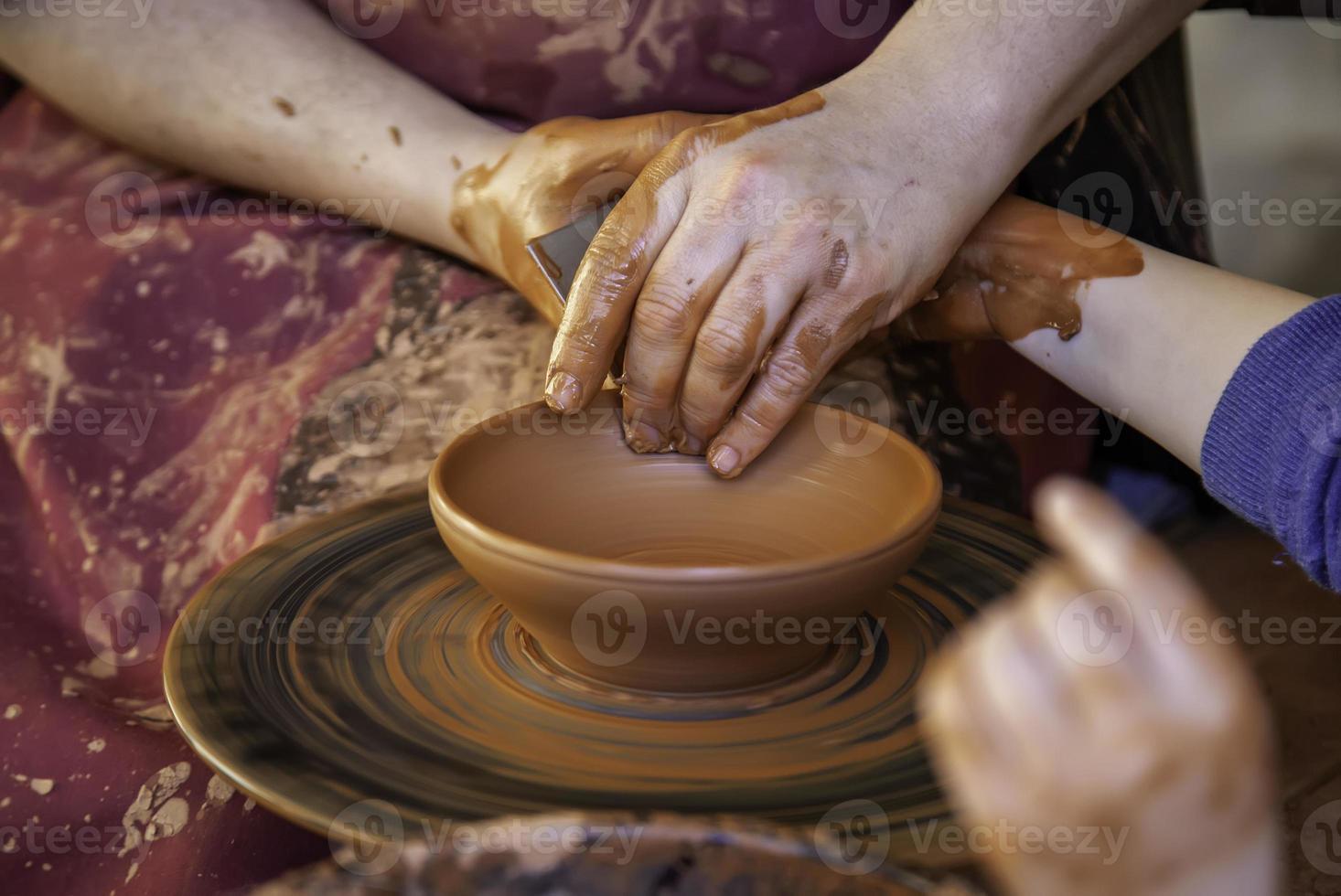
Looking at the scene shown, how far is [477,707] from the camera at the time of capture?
94 centimetres

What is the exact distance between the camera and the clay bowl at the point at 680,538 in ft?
2.89

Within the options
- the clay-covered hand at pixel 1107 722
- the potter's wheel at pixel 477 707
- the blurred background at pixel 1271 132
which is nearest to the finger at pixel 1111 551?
the clay-covered hand at pixel 1107 722

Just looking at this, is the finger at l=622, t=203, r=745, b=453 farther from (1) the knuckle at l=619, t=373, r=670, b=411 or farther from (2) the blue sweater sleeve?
(2) the blue sweater sleeve

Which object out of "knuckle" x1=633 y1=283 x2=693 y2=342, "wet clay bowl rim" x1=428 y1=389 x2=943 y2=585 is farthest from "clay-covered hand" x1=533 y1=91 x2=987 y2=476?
"wet clay bowl rim" x1=428 y1=389 x2=943 y2=585

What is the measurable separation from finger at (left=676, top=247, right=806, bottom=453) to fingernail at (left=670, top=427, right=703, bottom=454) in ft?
0.24

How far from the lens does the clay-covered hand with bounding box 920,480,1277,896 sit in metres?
0.40

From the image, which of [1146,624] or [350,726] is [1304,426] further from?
[350,726]

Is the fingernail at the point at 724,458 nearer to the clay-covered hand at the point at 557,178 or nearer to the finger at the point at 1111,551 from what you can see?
the clay-covered hand at the point at 557,178

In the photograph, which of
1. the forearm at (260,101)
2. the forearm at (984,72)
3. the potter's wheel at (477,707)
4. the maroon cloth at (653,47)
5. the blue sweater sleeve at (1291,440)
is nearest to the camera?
the potter's wheel at (477,707)

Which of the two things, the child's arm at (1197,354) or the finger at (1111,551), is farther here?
the child's arm at (1197,354)

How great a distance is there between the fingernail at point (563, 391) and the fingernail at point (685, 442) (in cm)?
12

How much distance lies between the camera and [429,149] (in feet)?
5.02

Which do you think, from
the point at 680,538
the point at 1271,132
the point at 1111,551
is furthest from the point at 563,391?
the point at 1271,132

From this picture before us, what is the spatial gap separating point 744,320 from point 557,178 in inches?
16.1
